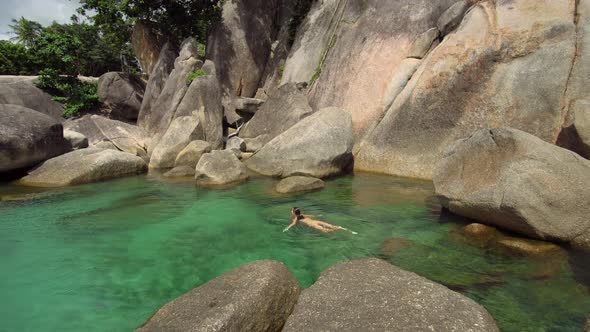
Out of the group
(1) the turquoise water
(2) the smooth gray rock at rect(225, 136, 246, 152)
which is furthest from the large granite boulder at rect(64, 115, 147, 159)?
(1) the turquoise water

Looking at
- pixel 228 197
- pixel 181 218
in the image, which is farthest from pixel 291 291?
pixel 228 197

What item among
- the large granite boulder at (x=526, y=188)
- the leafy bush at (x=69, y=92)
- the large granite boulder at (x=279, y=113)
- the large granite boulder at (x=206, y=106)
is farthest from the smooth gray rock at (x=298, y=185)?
the leafy bush at (x=69, y=92)

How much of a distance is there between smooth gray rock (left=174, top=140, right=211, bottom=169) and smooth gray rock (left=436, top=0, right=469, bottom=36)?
10045mm

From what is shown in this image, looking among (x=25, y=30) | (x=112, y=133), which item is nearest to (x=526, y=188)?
(x=112, y=133)

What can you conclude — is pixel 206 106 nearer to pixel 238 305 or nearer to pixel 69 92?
pixel 69 92

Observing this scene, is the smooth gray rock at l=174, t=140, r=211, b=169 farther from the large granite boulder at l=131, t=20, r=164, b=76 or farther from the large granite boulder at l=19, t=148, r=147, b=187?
the large granite boulder at l=131, t=20, r=164, b=76

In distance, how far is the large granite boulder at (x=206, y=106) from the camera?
1595 cm

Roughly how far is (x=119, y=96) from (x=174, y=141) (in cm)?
932

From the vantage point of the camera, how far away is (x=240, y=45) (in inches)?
825

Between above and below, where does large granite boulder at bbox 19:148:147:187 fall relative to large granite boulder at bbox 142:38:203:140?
below

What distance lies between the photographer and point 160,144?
14.9 meters

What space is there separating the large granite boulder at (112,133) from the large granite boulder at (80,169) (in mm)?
4196

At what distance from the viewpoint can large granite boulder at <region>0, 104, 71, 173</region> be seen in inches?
456

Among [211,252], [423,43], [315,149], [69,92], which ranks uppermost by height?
[423,43]
